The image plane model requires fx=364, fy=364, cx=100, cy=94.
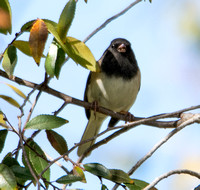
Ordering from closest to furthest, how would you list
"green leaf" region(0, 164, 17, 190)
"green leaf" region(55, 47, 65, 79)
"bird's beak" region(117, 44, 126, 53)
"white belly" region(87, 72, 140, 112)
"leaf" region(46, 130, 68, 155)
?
"green leaf" region(0, 164, 17, 190)
"green leaf" region(55, 47, 65, 79)
"leaf" region(46, 130, 68, 155)
"white belly" region(87, 72, 140, 112)
"bird's beak" region(117, 44, 126, 53)

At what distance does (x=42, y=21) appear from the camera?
1373 mm

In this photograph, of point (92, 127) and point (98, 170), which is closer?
point (98, 170)

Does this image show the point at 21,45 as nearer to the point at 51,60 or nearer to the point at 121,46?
the point at 51,60

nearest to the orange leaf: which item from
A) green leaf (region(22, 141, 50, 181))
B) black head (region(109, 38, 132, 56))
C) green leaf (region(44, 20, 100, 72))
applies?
green leaf (region(44, 20, 100, 72))

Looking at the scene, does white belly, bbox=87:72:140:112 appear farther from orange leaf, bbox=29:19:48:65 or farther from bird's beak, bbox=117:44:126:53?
orange leaf, bbox=29:19:48:65

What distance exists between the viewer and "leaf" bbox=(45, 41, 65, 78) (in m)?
1.53

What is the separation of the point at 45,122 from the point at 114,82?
4.53ft

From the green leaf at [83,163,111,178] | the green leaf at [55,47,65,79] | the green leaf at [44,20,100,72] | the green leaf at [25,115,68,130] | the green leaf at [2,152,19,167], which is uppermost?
the green leaf at [44,20,100,72]

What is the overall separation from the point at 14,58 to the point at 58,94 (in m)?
0.56

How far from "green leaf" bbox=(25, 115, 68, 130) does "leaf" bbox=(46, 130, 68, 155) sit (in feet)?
0.63

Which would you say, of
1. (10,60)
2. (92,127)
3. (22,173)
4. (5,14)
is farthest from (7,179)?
(92,127)

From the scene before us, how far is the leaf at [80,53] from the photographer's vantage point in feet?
4.87

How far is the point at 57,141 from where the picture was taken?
171 centimetres

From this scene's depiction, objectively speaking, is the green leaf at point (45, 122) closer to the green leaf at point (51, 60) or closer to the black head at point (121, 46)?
the green leaf at point (51, 60)
